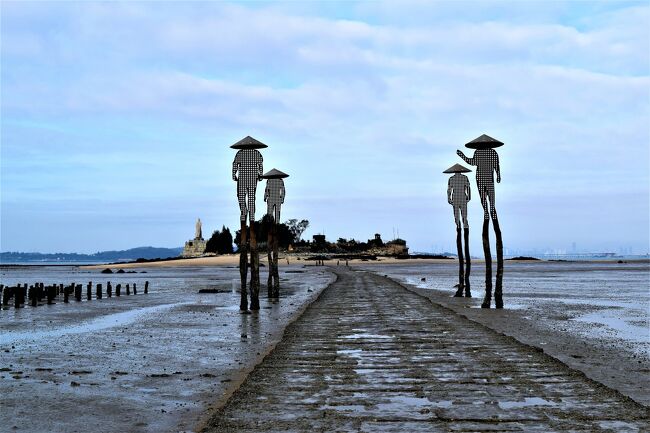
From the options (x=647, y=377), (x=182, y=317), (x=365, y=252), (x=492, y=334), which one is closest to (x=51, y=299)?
(x=182, y=317)

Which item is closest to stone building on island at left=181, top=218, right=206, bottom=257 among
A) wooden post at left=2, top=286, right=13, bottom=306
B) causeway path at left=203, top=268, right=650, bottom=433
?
wooden post at left=2, top=286, right=13, bottom=306

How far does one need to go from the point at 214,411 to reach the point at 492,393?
145 inches

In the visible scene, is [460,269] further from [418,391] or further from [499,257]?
[418,391]

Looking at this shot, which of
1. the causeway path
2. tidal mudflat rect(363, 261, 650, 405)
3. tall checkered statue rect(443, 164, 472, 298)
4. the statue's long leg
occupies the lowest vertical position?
tidal mudflat rect(363, 261, 650, 405)

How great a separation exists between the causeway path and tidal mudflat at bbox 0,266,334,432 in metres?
0.76

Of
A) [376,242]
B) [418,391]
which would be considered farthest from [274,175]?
[376,242]

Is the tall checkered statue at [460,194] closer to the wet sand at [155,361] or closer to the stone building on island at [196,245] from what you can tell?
the wet sand at [155,361]

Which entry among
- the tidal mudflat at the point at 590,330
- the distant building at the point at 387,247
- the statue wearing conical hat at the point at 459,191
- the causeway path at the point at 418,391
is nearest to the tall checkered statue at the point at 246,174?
the tidal mudflat at the point at 590,330

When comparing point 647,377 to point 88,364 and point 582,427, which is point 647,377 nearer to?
point 582,427

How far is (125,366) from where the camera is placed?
1257 centimetres

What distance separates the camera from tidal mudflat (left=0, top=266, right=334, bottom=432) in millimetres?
8477

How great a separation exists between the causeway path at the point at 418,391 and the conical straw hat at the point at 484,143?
9.84 m

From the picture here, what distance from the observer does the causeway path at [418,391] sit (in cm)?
733

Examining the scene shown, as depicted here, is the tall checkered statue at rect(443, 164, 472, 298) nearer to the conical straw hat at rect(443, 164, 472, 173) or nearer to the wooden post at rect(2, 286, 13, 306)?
the conical straw hat at rect(443, 164, 472, 173)
